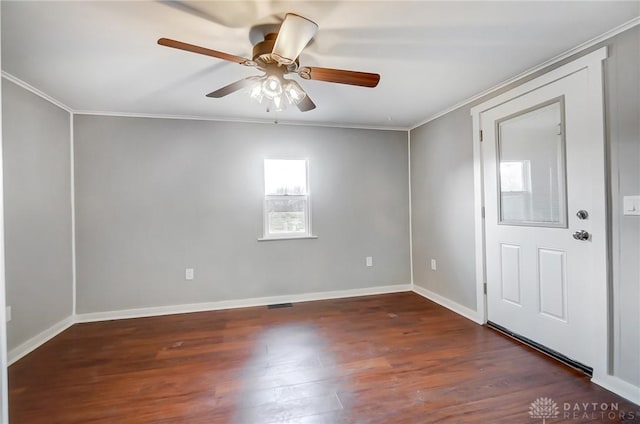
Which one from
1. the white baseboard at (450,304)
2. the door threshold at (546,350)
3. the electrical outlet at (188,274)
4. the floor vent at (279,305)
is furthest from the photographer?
the floor vent at (279,305)

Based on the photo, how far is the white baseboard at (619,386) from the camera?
175 cm

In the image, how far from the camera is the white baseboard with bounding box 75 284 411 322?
3.18 metres

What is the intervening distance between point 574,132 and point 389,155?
2.13 m

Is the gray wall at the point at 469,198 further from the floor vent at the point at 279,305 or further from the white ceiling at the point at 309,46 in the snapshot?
the floor vent at the point at 279,305

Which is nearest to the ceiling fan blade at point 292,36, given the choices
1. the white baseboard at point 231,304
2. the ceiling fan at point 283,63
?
the ceiling fan at point 283,63

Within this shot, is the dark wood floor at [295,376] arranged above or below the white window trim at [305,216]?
below

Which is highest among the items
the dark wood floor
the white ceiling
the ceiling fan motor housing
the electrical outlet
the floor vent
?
the white ceiling

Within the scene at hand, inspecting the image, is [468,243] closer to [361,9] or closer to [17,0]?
[361,9]

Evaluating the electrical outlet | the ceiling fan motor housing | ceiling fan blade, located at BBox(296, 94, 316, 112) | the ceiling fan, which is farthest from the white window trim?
the ceiling fan motor housing

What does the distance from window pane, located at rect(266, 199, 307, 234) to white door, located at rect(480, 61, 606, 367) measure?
2054 millimetres

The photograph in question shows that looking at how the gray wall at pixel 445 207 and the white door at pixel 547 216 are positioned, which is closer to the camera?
the white door at pixel 547 216

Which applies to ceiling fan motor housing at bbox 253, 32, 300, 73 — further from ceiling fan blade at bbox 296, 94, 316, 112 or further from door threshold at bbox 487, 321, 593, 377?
door threshold at bbox 487, 321, 593, 377

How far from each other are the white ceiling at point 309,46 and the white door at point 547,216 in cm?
37

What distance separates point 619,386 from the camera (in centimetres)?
183
